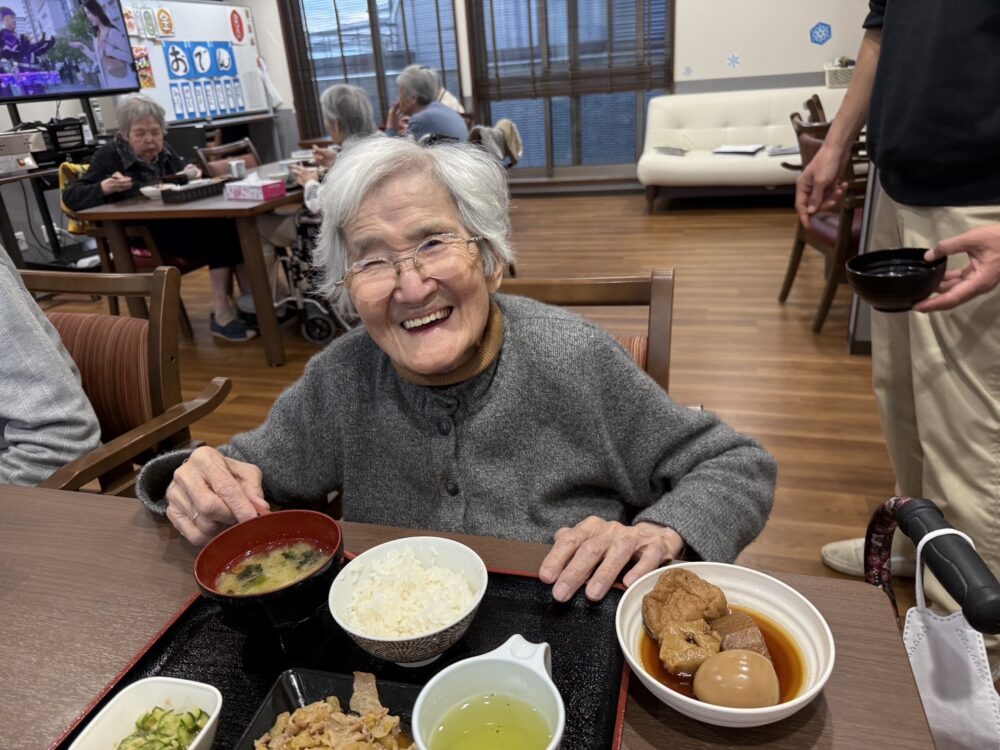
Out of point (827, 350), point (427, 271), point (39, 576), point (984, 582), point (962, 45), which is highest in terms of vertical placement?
point (962, 45)

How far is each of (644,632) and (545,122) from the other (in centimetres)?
780

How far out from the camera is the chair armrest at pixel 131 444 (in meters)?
1.22

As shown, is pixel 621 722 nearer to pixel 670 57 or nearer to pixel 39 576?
pixel 39 576

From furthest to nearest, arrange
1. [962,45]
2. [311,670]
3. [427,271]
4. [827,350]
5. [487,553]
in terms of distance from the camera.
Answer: [827,350] → [962,45] → [427,271] → [487,553] → [311,670]

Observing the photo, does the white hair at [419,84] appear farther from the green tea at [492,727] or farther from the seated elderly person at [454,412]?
the green tea at [492,727]

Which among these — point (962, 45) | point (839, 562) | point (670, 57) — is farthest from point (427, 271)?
point (670, 57)

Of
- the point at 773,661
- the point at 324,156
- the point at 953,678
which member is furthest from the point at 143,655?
the point at 324,156

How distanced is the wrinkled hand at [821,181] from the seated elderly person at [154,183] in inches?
135

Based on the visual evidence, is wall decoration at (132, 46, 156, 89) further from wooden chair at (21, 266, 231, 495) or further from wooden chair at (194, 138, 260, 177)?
wooden chair at (21, 266, 231, 495)

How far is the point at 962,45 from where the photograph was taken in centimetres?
115

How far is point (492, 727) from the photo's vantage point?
1.95 ft

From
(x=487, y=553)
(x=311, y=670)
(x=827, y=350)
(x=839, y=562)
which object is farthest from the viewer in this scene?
(x=827, y=350)

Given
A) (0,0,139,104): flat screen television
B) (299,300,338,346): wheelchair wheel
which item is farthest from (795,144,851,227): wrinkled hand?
(0,0,139,104): flat screen television

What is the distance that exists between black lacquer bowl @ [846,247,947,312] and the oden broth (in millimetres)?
661
